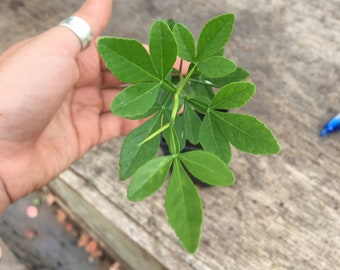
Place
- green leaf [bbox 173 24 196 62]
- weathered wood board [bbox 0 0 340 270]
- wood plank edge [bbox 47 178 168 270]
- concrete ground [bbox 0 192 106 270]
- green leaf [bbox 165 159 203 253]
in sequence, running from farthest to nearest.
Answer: concrete ground [bbox 0 192 106 270] → wood plank edge [bbox 47 178 168 270] → weathered wood board [bbox 0 0 340 270] → green leaf [bbox 173 24 196 62] → green leaf [bbox 165 159 203 253]

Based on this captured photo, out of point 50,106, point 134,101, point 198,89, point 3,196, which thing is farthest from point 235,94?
point 3,196

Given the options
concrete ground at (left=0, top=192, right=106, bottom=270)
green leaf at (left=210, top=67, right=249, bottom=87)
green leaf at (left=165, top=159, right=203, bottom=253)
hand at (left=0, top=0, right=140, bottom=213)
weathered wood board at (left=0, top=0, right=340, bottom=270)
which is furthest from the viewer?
concrete ground at (left=0, top=192, right=106, bottom=270)

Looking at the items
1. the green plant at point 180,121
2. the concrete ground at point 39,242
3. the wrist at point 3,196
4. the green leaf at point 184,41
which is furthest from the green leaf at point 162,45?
the concrete ground at point 39,242

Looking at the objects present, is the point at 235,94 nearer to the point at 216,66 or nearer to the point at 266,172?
the point at 216,66

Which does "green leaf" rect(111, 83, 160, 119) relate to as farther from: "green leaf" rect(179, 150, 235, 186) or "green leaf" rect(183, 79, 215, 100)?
"green leaf" rect(183, 79, 215, 100)

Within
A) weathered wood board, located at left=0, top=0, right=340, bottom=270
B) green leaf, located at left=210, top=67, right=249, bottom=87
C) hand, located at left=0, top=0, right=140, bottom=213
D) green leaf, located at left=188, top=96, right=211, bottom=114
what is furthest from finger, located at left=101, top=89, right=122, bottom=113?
green leaf, located at left=188, top=96, right=211, bottom=114

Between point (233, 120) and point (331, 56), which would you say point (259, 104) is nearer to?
point (331, 56)

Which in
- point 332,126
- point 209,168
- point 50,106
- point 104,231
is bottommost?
point 104,231
